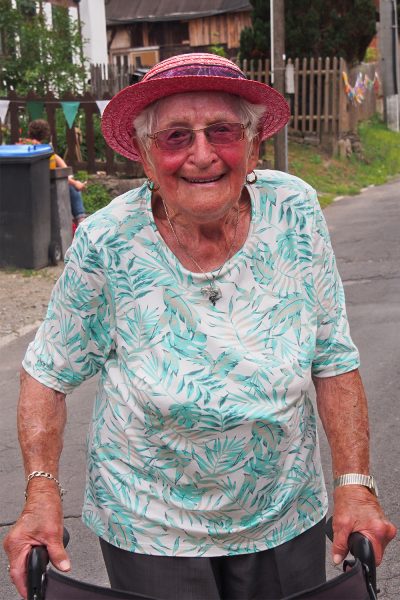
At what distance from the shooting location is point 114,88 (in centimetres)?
1972

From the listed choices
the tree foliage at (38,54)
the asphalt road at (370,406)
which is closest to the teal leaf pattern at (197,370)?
the asphalt road at (370,406)

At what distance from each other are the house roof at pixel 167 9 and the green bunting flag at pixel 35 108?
826 inches

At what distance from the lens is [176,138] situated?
233cm

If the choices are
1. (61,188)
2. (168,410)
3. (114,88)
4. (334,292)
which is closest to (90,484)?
(168,410)

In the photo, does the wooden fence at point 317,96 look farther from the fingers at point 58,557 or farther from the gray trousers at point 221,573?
the fingers at point 58,557

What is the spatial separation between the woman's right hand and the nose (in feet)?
2.65

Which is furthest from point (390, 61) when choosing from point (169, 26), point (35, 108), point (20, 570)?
point (20, 570)

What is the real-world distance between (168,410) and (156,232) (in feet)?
1.39

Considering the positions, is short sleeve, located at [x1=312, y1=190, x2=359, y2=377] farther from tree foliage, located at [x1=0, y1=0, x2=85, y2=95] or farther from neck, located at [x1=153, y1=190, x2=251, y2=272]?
tree foliage, located at [x1=0, y1=0, x2=85, y2=95]

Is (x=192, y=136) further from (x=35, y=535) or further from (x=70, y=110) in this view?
(x=70, y=110)

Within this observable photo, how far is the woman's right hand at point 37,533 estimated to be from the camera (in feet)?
7.19

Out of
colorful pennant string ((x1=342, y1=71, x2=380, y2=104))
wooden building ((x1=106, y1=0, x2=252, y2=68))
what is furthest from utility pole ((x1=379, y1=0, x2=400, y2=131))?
wooden building ((x1=106, y1=0, x2=252, y2=68))

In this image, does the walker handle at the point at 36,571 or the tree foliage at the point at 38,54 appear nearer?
the walker handle at the point at 36,571

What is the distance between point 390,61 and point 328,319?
27574 millimetres
